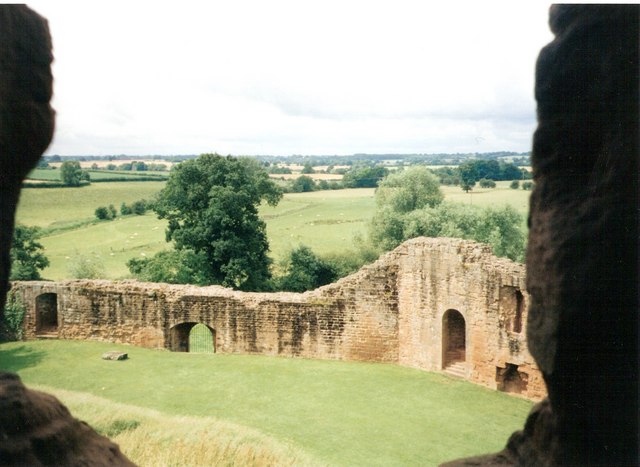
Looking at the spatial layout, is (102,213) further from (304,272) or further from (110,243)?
(304,272)

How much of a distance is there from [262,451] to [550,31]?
29.0 ft

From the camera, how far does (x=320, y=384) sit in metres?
15.5

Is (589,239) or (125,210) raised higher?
(589,239)

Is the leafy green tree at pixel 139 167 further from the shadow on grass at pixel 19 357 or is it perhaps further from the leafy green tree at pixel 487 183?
the shadow on grass at pixel 19 357

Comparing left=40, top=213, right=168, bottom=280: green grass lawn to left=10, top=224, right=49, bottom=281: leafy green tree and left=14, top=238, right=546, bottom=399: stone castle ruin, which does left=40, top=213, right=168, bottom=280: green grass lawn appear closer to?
left=10, top=224, right=49, bottom=281: leafy green tree

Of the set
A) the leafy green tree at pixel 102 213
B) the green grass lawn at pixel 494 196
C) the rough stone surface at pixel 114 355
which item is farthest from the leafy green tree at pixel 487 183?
the rough stone surface at pixel 114 355

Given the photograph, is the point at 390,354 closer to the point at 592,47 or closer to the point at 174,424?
the point at 174,424

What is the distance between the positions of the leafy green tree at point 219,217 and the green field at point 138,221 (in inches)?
217

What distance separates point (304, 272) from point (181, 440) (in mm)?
19994

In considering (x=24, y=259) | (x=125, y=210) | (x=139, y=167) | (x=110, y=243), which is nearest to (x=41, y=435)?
(x=24, y=259)

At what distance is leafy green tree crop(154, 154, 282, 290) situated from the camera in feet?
85.0

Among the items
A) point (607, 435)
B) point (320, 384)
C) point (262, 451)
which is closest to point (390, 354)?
point (320, 384)

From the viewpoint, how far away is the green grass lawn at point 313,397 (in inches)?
474

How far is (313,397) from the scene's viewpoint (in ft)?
48.1
